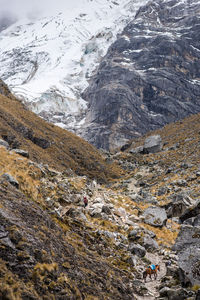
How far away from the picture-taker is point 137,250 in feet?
45.9

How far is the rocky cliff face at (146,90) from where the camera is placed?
155 m

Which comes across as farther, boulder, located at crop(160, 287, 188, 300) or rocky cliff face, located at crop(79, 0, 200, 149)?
rocky cliff face, located at crop(79, 0, 200, 149)

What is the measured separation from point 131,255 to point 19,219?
7133 millimetres

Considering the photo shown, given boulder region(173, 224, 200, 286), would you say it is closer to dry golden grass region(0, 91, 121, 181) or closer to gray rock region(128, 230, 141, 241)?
gray rock region(128, 230, 141, 241)

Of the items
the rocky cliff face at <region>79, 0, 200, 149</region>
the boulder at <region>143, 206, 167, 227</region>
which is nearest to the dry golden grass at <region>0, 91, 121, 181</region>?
the boulder at <region>143, 206, 167, 227</region>

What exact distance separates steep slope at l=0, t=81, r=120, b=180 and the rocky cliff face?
97.7 meters

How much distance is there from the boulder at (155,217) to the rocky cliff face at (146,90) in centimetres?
12285

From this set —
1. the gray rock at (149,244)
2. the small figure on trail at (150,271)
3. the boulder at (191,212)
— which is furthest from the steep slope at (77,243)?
the small figure on trail at (150,271)

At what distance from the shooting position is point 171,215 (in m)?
22.6

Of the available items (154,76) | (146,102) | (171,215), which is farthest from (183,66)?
(171,215)

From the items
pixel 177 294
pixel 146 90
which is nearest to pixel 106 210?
pixel 177 294

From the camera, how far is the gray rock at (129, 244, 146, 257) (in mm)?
13930

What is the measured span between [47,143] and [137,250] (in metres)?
28.4

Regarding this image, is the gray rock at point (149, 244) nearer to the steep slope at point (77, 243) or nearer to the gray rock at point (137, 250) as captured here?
the steep slope at point (77, 243)
